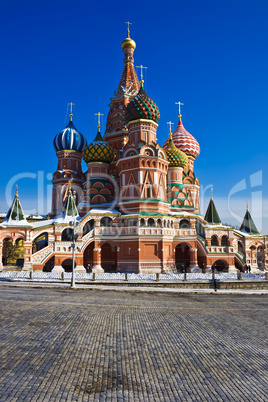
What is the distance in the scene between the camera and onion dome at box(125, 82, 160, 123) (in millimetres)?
37312

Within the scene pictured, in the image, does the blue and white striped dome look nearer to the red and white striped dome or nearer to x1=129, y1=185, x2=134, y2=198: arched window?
the red and white striped dome

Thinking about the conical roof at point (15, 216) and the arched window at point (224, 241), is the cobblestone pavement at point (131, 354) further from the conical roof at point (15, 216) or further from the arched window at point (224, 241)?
the arched window at point (224, 241)

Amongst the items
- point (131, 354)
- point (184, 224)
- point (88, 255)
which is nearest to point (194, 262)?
point (184, 224)

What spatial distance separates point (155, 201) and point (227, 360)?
27679 mm

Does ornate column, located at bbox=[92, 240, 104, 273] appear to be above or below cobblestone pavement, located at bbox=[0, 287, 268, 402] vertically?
above

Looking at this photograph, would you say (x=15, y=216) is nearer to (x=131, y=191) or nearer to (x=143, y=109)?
(x=131, y=191)

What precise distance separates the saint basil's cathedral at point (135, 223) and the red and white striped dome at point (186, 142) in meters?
4.49

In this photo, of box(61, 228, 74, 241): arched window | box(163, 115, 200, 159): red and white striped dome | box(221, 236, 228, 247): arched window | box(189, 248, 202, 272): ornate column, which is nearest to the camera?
box(189, 248, 202, 272): ornate column

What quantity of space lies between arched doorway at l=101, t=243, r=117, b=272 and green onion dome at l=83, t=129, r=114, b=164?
437 inches

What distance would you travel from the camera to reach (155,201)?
1391 inches

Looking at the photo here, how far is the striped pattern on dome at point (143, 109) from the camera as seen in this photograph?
3731 cm

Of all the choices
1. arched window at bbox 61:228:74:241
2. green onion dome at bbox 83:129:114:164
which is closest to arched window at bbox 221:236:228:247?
green onion dome at bbox 83:129:114:164

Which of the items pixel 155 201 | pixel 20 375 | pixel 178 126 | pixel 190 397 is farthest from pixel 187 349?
pixel 178 126

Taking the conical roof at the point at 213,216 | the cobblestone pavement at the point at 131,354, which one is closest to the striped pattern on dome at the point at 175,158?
the conical roof at the point at 213,216
